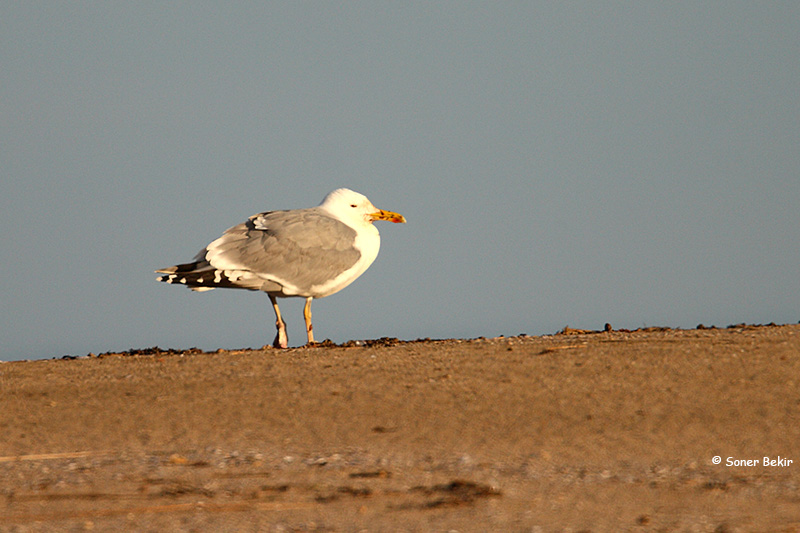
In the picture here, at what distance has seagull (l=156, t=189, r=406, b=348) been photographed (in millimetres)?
11352

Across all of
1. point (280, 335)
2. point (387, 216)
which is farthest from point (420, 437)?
point (387, 216)

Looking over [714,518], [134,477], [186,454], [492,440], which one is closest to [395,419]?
[492,440]

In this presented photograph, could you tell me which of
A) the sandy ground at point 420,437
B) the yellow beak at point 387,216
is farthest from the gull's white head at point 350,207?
the sandy ground at point 420,437

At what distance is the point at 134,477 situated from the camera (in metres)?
5.86

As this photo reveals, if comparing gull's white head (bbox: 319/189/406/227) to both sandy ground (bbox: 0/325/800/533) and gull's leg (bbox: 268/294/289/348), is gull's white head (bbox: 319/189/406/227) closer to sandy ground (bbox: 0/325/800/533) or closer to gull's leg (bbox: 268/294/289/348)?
gull's leg (bbox: 268/294/289/348)

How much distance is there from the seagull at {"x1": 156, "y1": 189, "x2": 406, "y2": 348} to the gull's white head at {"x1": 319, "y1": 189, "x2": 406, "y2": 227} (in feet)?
1.22

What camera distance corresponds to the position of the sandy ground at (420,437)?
5051 millimetres

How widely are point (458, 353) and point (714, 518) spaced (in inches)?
174

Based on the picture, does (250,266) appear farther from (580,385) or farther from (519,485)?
(519,485)

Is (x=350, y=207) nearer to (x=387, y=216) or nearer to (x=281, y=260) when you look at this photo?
(x=387, y=216)

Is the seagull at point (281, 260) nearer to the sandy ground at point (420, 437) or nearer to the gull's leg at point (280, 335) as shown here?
the gull's leg at point (280, 335)

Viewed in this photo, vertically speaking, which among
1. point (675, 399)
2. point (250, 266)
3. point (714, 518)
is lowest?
point (714, 518)

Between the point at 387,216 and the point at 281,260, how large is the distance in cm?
205

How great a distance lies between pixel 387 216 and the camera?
12.9 meters
